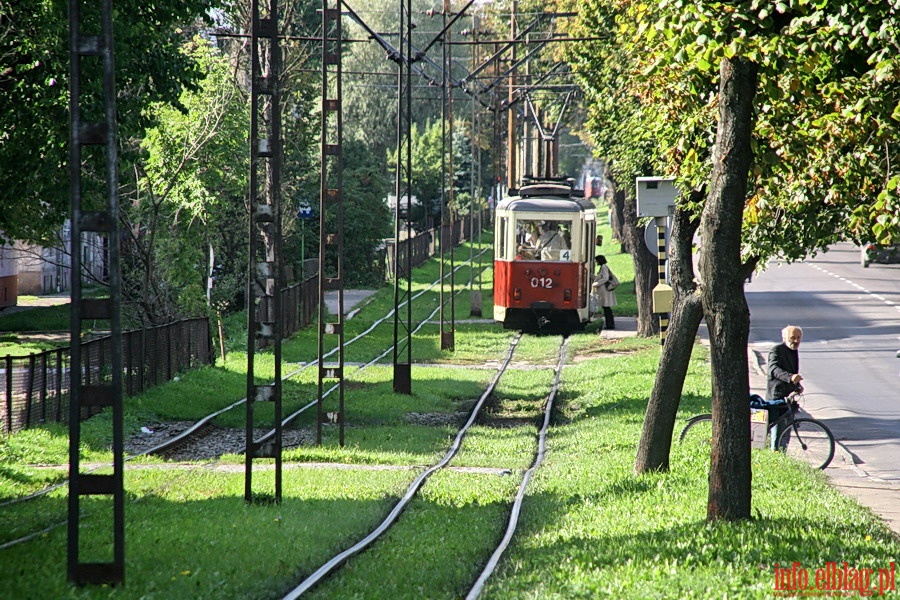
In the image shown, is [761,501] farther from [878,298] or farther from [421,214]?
[421,214]

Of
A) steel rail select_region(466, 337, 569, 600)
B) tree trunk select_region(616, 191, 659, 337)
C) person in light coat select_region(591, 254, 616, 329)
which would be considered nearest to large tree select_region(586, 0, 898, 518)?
steel rail select_region(466, 337, 569, 600)

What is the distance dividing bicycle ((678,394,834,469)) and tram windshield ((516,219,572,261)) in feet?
50.4

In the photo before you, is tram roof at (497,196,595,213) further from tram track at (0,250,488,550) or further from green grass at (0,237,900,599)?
green grass at (0,237,900,599)

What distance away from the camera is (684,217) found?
15.7 m

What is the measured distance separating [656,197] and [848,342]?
1743 cm

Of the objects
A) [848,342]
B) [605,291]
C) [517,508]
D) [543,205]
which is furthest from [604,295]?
[517,508]

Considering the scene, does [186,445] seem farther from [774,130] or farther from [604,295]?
[604,295]

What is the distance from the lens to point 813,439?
15164mm

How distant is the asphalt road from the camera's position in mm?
17922

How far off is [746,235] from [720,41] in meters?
4.35

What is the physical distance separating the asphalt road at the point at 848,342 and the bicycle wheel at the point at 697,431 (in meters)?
1.72

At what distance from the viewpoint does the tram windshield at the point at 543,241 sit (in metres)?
31.1

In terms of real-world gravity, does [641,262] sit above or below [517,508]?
above

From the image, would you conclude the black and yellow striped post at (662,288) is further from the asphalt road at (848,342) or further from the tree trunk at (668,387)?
the asphalt road at (848,342)
